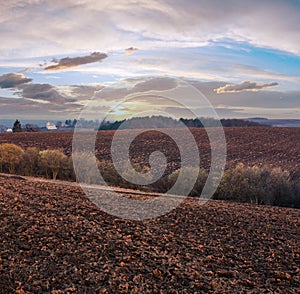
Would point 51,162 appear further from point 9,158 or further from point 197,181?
point 197,181

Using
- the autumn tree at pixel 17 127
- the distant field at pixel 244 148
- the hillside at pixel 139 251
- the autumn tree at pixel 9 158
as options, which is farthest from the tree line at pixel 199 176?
the autumn tree at pixel 17 127

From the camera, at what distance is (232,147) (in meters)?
34.9

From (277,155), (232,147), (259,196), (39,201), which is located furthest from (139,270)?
(232,147)

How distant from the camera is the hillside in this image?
4324 millimetres

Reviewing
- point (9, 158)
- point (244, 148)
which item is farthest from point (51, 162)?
point (244, 148)

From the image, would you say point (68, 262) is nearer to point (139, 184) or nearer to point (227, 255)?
point (227, 255)

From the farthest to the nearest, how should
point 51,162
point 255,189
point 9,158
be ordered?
point 9,158, point 51,162, point 255,189

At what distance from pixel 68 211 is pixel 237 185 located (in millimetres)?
8801

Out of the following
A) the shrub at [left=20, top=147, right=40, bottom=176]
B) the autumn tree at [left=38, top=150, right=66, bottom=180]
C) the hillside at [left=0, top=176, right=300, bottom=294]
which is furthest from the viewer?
the shrub at [left=20, top=147, right=40, bottom=176]

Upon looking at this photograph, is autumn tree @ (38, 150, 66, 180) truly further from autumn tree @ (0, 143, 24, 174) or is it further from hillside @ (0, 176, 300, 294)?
hillside @ (0, 176, 300, 294)

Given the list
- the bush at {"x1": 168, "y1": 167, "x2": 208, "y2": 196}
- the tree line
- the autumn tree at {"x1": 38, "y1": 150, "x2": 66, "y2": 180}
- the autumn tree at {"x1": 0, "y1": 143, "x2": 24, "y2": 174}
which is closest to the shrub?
the tree line

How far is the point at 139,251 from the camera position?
5.33 m

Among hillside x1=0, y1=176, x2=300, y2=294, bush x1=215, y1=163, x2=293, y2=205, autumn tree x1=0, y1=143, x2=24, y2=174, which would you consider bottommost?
bush x1=215, y1=163, x2=293, y2=205

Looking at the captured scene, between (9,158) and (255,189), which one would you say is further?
(9,158)
